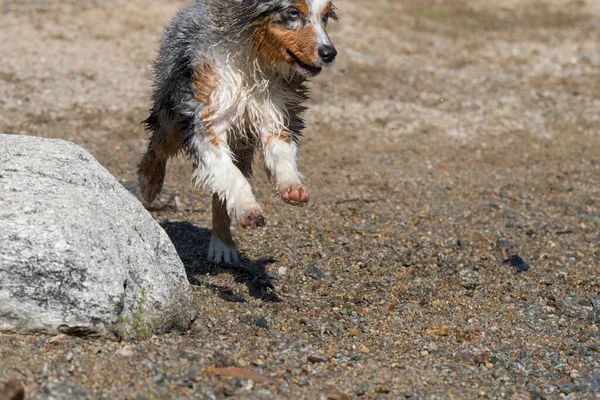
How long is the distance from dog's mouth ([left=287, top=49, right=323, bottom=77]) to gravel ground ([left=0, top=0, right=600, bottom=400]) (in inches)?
73.4

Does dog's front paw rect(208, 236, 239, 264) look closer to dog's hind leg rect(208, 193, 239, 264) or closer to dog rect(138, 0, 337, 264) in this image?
dog's hind leg rect(208, 193, 239, 264)

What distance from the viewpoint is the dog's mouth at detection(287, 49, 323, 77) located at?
21.7ft

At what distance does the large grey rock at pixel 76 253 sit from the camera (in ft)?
17.1

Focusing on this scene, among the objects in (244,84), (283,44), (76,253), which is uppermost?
(283,44)

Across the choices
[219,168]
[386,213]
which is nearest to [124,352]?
[219,168]

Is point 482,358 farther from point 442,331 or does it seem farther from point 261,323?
point 261,323

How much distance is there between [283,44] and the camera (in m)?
6.68

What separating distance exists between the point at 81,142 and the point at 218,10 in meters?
5.52

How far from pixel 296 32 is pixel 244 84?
70 centimetres

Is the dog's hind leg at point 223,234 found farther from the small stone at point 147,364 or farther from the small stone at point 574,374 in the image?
the small stone at point 574,374

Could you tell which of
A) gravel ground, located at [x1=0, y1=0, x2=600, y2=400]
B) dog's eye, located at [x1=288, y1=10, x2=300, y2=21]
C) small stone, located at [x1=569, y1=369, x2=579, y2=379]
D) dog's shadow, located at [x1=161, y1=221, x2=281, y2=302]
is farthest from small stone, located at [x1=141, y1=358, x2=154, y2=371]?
small stone, located at [x1=569, y1=369, x2=579, y2=379]

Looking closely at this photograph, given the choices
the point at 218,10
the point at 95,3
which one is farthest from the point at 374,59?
the point at 218,10

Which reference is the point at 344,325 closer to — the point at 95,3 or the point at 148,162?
the point at 148,162

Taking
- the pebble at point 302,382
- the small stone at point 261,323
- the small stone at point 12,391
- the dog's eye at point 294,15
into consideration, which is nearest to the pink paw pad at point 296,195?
the small stone at point 261,323
